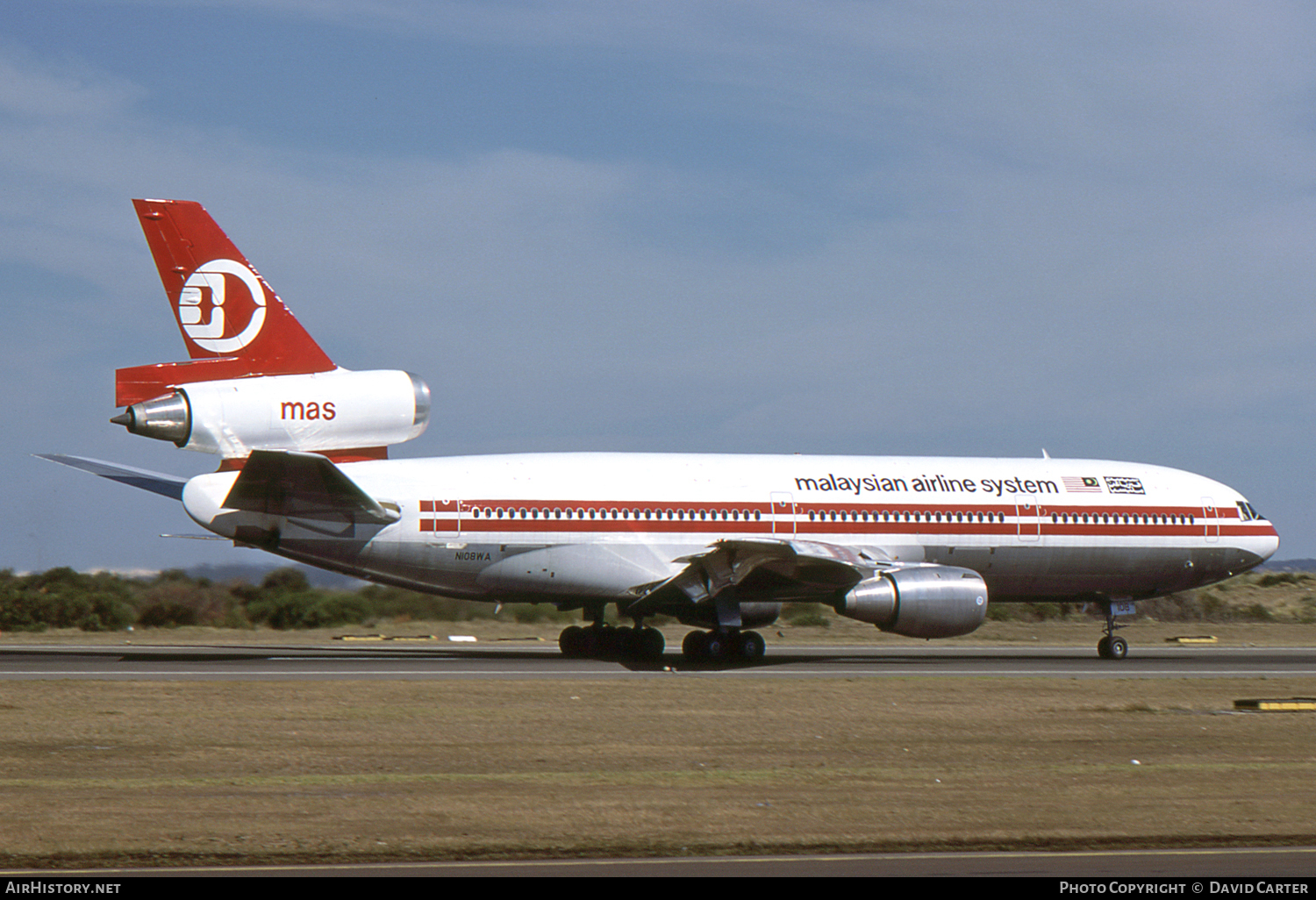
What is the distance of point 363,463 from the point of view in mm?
26828

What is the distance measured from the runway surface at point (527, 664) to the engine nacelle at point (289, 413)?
14.0ft

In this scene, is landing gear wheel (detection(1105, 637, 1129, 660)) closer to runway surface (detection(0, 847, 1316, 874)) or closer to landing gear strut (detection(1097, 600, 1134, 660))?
landing gear strut (detection(1097, 600, 1134, 660))

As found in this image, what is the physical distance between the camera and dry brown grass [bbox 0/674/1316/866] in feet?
32.9

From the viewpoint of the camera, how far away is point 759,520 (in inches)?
1144

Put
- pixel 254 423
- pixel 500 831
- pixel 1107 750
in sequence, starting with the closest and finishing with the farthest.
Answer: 1. pixel 500 831
2. pixel 1107 750
3. pixel 254 423

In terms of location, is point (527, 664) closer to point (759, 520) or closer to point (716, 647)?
point (716, 647)

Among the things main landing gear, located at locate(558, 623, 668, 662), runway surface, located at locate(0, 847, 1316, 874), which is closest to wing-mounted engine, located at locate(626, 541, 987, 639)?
main landing gear, located at locate(558, 623, 668, 662)

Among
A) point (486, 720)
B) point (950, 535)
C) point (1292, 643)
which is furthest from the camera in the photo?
point (1292, 643)

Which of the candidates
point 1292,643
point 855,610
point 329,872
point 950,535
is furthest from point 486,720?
point 1292,643

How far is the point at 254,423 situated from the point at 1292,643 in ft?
104

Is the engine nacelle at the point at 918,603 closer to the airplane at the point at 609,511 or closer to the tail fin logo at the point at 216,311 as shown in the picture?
the airplane at the point at 609,511

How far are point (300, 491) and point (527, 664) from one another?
5.55 meters

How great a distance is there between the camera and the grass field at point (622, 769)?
999 cm
